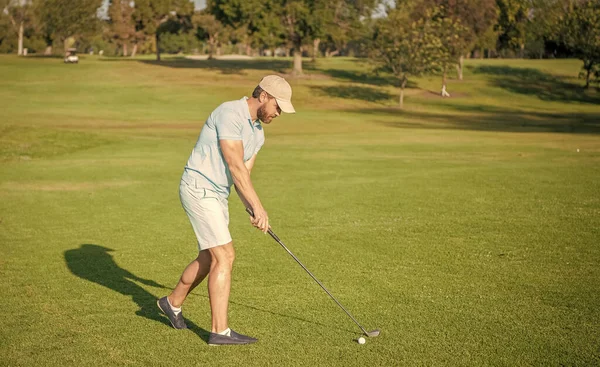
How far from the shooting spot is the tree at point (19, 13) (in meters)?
119

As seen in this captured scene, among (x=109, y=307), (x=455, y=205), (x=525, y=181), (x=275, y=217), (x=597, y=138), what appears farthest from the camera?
(x=597, y=138)

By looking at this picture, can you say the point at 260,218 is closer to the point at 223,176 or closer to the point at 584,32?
the point at 223,176

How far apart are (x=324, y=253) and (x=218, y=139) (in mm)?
4565

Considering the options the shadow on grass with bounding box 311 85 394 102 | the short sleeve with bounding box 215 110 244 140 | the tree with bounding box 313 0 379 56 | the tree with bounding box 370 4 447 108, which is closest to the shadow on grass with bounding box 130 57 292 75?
the tree with bounding box 313 0 379 56

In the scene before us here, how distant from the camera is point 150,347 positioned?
23.4 ft

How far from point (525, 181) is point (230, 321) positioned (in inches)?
506

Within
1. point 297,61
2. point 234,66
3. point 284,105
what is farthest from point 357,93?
point 284,105

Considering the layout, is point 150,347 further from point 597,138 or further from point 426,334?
point 597,138

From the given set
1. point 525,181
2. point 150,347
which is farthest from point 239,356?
point 525,181

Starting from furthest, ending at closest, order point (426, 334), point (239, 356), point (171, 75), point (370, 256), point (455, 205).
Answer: point (171, 75)
point (455, 205)
point (370, 256)
point (426, 334)
point (239, 356)

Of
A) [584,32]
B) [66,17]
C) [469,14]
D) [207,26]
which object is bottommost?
[207,26]

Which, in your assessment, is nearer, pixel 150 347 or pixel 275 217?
pixel 150 347

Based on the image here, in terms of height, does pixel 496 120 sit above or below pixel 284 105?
below

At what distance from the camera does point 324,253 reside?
36.9 ft
